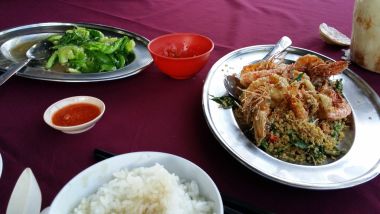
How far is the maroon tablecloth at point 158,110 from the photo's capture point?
78cm

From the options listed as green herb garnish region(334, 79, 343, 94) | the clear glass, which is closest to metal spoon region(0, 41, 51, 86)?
green herb garnish region(334, 79, 343, 94)

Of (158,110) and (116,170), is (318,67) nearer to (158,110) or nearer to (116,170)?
(158,110)

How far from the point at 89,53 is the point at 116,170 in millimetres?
693

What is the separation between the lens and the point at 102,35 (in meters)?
1.37

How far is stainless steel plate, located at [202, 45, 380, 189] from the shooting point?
74cm

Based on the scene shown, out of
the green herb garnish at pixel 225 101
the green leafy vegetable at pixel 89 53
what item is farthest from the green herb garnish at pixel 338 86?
the green leafy vegetable at pixel 89 53

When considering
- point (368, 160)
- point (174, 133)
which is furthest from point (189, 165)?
point (368, 160)

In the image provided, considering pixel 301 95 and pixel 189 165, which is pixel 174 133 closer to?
pixel 189 165

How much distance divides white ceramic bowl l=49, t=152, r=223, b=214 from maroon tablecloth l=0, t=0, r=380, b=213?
0.51 ft

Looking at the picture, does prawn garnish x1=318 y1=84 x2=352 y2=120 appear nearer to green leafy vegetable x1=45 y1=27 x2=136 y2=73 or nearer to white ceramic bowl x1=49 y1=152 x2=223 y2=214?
white ceramic bowl x1=49 y1=152 x2=223 y2=214

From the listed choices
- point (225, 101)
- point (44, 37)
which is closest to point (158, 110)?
point (225, 101)

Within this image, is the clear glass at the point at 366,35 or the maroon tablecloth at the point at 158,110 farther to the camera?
the clear glass at the point at 366,35

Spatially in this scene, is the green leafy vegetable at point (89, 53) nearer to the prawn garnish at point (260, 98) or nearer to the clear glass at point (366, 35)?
the prawn garnish at point (260, 98)

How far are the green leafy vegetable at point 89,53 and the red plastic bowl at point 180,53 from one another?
15cm
